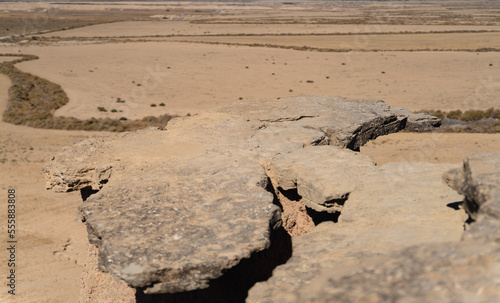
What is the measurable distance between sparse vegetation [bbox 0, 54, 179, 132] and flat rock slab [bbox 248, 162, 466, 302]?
17.7 meters

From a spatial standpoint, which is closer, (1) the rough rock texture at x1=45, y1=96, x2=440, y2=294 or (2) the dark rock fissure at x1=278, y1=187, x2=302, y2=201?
(1) the rough rock texture at x1=45, y1=96, x2=440, y2=294

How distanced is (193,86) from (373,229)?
1114 inches

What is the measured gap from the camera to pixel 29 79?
34594 mm

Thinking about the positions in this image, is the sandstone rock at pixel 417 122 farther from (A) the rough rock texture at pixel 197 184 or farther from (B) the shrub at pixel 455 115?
(B) the shrub at pixel 455 115

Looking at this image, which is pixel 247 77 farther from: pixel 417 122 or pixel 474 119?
pixel 417 122

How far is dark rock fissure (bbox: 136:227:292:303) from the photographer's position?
22.2 ft

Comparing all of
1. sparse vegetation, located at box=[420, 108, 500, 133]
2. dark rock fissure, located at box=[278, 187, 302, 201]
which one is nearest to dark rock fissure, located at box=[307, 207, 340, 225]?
dark rock fissure, located at box=[278, 187, 302, 201]

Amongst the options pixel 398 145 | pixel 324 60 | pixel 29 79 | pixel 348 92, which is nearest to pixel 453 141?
pixel 398 145

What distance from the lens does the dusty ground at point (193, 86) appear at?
1233 cm

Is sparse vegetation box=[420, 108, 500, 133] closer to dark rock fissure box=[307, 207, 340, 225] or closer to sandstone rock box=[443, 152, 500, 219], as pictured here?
dark rock fissure box=[307, 207, 340, 225]

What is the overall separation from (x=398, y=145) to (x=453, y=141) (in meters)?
2.40

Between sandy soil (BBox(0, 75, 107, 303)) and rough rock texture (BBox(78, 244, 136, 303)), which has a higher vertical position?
rough rock texture (BBox(78, 244, 136, 303))

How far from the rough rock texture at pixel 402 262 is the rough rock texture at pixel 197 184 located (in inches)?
23.6

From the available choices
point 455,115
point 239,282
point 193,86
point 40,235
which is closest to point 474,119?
point 455,115
